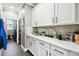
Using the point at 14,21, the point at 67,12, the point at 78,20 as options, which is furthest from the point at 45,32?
the point at 78,20

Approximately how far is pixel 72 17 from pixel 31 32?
223 cm

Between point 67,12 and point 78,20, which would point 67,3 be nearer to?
point 67,12

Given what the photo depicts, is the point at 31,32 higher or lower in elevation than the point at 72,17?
lower

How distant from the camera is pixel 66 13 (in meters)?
1.66

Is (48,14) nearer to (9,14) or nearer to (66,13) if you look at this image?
(66,13)

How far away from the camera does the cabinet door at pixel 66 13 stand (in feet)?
4.85

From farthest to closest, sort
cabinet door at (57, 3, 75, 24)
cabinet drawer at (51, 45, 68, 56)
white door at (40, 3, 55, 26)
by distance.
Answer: white door at (40, 3, 55, 26), cabinet door at (57, 3, 75, 24), cabinet drawer at (51, 45, 68, 56)

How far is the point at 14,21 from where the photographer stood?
1961 mm

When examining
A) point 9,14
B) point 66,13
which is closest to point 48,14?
point 66,13

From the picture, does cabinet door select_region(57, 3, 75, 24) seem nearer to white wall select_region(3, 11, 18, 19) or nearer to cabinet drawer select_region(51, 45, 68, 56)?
cabinet drawer select_region(51, 45, 68, 56)

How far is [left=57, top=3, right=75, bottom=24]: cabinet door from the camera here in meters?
1.48

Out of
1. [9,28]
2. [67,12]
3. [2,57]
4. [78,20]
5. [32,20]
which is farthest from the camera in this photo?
[32,20]

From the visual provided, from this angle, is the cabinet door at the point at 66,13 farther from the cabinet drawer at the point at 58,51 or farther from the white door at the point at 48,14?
the cabinet drawer at the point at 58,51

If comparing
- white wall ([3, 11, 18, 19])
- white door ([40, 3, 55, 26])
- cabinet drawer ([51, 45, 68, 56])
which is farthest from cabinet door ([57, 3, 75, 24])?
white wall ([3, 11, 18, 19])
